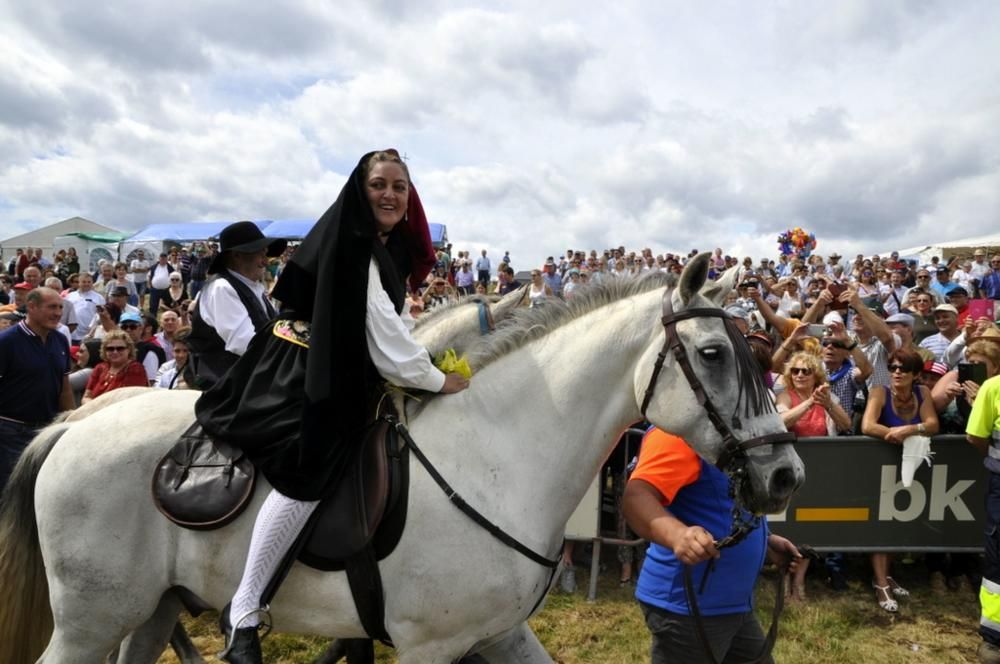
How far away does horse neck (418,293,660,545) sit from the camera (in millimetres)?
2562

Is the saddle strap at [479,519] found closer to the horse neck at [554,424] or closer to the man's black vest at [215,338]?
the horse neck at [554,424]

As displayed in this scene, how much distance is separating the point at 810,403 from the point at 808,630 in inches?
72.6

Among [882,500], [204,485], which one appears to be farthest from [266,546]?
[882,500]

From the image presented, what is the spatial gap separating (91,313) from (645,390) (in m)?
11.3

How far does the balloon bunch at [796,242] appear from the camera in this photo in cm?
2441

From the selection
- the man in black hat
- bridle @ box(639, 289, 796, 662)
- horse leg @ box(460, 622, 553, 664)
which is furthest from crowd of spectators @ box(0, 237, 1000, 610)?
horse leg @ box(460, 622, 553, 664)

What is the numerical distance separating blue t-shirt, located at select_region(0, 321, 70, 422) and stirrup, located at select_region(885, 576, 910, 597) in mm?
7527

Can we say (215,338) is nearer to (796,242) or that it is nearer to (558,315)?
(558,315)

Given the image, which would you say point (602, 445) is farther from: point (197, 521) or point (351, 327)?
point (197, 521)

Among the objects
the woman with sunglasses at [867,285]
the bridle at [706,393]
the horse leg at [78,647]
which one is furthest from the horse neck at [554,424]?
the woman with sunglasses at [867,285]

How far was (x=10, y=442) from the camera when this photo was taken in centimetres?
529

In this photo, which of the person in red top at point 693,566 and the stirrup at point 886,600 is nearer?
the person in red top at point 693,566

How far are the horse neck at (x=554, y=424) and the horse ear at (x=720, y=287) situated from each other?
0.65ft

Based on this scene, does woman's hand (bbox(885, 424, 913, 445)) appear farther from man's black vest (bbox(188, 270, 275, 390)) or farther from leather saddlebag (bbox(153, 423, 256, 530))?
leather saddlebag (bbox(153, 423, 256, 530))
